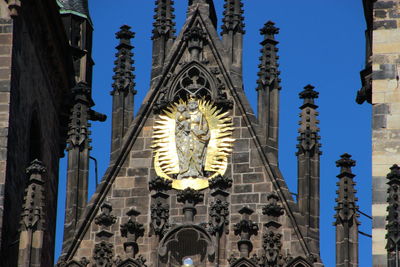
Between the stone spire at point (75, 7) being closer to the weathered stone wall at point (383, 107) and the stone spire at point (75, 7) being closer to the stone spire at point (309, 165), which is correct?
the stone spire at point (309, 165)

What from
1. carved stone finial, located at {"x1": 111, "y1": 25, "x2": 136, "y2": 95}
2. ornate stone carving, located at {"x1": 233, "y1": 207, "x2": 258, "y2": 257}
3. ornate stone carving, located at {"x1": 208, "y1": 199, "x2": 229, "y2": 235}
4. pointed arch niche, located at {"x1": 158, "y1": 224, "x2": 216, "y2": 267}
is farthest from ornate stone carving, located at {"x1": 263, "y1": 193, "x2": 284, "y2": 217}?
carved stone finial, located at {"x1": 111, "y1": 25, "x2": 136, "y2": 95}

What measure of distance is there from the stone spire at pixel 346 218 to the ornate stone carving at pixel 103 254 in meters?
4.01

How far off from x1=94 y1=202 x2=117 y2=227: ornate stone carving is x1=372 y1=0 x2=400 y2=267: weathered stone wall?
4981mm

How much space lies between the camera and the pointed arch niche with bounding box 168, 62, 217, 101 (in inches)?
1577

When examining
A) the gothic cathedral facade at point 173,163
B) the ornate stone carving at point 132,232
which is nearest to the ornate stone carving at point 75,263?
the gothic cathedral facade at point 173,163

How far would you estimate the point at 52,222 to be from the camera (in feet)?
136

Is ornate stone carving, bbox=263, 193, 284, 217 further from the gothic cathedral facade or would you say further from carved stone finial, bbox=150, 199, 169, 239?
carved stone finial, bbox=150, 199, 169, 239

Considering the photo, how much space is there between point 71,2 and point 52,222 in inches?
197

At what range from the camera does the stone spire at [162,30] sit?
40656 millimetres

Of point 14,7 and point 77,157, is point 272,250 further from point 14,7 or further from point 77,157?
point 14,7

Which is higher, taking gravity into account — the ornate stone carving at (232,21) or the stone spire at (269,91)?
the ornate stone carving at (232,21)

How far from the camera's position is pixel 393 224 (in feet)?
117

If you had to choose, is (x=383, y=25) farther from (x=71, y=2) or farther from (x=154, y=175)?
(x=71, y=2)

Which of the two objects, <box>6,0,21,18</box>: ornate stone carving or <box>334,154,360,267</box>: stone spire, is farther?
<box>6,0,21,18</box>: ornate stone carving
